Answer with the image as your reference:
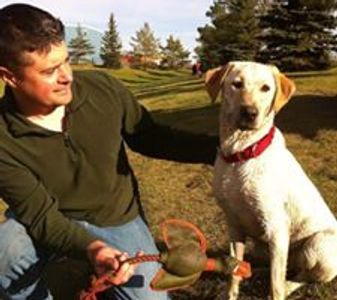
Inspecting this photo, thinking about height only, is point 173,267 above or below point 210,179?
above

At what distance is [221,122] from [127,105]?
0.66 metres

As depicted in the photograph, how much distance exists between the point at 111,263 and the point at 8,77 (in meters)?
1.17

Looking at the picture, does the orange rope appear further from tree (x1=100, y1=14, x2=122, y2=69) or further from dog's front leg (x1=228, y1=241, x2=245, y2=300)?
tree (x1=100, y1=14, x2=122, y2=69)


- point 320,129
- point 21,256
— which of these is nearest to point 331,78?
point 320,129

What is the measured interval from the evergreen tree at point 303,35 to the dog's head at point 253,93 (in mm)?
25215

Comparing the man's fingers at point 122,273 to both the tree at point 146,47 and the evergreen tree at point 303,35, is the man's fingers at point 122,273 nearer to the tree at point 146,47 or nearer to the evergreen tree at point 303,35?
the evergreen tree at point 303,35

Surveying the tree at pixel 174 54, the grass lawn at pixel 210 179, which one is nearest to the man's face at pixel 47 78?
the grass lawn at pixel 210 179

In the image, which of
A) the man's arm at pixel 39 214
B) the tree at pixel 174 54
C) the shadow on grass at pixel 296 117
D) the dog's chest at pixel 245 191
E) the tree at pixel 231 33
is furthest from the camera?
the tree at pixel 174 54

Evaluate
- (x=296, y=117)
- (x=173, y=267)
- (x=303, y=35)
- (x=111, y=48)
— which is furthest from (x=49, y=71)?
(x=111, y=48)

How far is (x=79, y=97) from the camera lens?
3.98 m

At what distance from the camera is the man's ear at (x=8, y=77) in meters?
3.55

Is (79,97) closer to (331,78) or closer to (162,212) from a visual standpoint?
(162,212)

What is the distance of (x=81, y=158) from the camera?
3910 mm

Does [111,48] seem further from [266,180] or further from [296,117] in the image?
[266,180]
